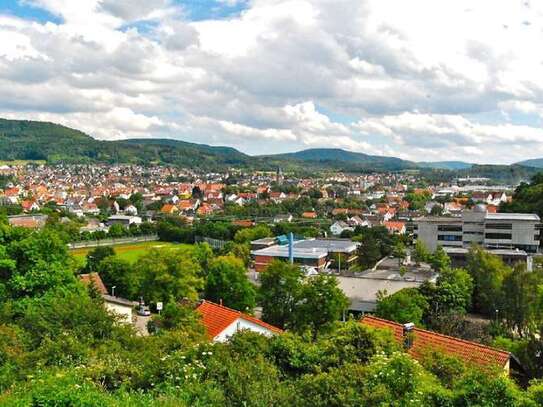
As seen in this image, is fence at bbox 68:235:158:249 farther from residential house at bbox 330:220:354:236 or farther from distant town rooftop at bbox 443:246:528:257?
distant town rooftop at bbox 443:246:528:257

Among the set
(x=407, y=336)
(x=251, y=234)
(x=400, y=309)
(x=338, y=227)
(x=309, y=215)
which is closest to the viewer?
(x=407, y=336)

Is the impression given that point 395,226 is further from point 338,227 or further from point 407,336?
point 407,336

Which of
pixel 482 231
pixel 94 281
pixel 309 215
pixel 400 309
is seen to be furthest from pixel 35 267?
pixel 309 215

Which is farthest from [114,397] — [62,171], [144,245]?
[62,171]

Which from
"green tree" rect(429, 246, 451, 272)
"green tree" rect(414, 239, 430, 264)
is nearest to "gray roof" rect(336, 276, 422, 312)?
"green tree" rect(429, 246, 451, 272)

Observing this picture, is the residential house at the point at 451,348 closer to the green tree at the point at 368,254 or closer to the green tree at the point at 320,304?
the green tree at the point at 320,304

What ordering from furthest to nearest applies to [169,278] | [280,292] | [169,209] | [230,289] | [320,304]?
1. [169,209]
2. [230,289]
3. [169,278]
4. [280,292]
5. [320,304]

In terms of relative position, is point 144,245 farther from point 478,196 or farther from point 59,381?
point 478,196

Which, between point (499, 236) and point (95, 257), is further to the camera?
point (499, 236)
